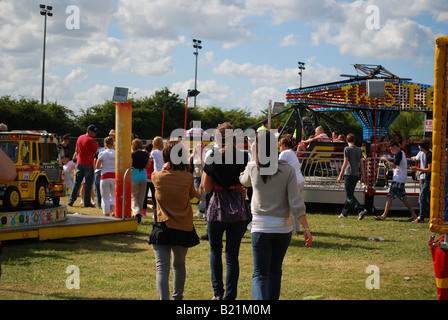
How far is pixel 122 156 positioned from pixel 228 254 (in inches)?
220

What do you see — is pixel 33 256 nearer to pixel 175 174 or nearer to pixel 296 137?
pixel 175 174

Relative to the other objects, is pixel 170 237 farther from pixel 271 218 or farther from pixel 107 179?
pixel 107 179

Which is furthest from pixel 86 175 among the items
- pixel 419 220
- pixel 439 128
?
pixel 439 128

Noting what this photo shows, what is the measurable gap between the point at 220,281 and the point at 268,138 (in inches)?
72.1

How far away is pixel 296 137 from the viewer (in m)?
25.0

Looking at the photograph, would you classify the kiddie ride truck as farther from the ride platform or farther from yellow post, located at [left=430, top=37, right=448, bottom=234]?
yellow post, located at [left=430, top=37, right=448, bottom=234]

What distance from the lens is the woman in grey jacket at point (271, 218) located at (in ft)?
17.6

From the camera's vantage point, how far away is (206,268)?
8086 mm

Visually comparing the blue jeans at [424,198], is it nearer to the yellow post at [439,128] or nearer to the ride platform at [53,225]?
the ride platform at [53,225]

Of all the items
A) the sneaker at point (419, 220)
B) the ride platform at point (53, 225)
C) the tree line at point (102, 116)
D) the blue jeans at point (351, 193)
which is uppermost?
the tree line at point (102, 116)

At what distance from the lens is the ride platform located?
923cm

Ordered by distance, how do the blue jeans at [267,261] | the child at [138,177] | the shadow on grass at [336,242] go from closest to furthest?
1. the blue jeans at [267,261]
2. the shadow on grass at [336,242]
3. the child at [138,177]

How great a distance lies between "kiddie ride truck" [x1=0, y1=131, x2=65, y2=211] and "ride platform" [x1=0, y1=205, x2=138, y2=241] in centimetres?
22

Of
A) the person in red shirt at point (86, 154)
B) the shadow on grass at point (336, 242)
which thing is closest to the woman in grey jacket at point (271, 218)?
the shadow on grass at point (336, 242)
